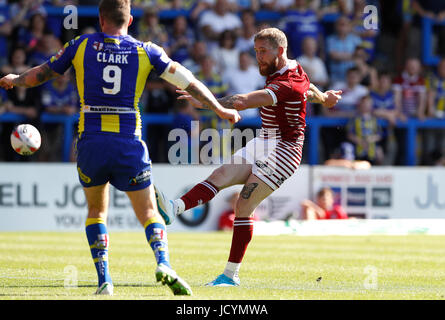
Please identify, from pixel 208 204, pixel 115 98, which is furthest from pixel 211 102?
pixel 208 204

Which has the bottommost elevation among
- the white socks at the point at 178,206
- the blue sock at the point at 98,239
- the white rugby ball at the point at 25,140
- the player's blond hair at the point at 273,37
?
the blue sock at the point at 98,239

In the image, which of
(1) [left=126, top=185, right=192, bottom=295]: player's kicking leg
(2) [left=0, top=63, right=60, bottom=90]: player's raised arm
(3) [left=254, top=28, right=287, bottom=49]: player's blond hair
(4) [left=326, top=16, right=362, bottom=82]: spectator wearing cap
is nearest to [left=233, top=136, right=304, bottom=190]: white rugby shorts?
(3) [left=254, top=28, right=287, bottom=49]: player's blond hair

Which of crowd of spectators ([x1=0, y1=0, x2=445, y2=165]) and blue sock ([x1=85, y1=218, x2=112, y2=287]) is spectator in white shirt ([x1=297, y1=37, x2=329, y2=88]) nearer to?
crowd of spectators ([x1=0, y1=0, x2=445, y2=165])

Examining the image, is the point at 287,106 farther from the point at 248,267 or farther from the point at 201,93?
the point at 248,267

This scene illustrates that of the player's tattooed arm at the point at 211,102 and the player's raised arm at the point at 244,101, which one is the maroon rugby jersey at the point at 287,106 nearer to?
the player's raised arm at the point at 244,101

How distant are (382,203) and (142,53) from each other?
477 inches

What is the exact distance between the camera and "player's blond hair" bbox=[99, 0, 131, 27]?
664 centimetres

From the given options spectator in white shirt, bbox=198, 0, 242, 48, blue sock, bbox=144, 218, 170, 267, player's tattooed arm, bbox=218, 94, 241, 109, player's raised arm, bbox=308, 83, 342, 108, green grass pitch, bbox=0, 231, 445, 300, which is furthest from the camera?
spectator in white shirt, bbox=198, 0, 242, 48

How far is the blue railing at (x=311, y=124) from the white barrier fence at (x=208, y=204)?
51.2 inches

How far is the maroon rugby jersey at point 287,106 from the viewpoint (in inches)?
320

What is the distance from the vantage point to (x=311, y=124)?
1903cm

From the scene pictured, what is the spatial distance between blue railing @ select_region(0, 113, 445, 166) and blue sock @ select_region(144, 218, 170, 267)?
11285 millimetres

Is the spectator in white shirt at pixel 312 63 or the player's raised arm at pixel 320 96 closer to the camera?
the player's raised arm at pixel 320 96

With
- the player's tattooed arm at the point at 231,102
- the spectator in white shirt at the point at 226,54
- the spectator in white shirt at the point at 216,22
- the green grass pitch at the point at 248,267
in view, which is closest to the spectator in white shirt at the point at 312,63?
the spectator in white shirt at the point at 226,54
